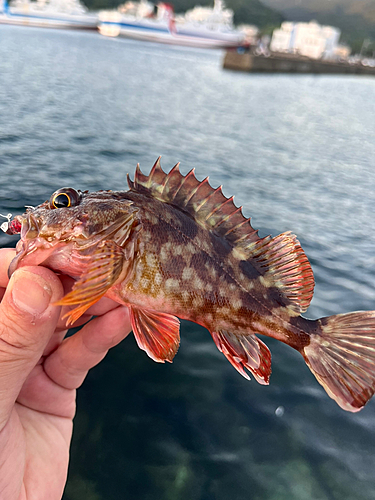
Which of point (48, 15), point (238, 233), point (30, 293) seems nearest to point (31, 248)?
point (30, 293)

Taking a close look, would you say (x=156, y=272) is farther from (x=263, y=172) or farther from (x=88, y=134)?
(x=88, y=134)

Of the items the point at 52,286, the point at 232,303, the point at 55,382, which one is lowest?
the point at 55,382

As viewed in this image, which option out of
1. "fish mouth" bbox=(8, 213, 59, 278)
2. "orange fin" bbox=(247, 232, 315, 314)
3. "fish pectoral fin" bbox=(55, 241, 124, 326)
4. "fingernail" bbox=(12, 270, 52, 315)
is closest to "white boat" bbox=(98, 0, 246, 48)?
"orange fin" bbox=(247, 232, 315, 314)

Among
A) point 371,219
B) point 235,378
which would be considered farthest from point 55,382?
point 371,219

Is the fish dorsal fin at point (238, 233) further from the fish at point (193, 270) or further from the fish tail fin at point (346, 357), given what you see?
the fish tail fin at point (346, 357)

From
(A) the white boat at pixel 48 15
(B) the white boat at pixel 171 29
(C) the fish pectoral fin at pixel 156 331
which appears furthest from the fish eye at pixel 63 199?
(A) the white boat at pixel 48 15
